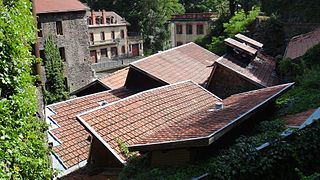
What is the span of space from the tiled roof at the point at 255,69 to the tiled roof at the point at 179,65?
1.60 m

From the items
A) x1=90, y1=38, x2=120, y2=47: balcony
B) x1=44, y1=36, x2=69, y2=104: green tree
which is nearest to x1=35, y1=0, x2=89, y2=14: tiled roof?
x1=44, y1=36, x2=69, y2=104: green tree

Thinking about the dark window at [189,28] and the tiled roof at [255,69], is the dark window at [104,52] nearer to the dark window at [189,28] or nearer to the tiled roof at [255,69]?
the dark window at [189,28]

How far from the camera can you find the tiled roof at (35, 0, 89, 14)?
29.8 meters

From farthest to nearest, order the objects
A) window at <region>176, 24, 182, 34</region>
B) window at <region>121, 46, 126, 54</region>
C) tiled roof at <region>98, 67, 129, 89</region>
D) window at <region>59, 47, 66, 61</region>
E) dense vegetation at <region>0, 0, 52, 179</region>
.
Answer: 1. window at <region>121, 46, 126, 54</region>
2. window at <region>176, 24, 182, 34</region>
3. window at <region>59, 47, 66, 61</region>
4. tiled roof at <region>98, 67, 129, 89</region>
5. dense vegetation at <region>0, 0, 52, 179</region>

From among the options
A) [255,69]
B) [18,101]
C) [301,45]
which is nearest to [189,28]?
[301,45]

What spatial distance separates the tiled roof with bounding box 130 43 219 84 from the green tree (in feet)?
41.7

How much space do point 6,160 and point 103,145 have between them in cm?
475

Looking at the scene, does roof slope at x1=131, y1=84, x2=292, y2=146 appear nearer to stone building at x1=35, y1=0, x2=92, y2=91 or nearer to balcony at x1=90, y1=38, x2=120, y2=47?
stone building at x1=35, y1=0, x2=92, y2=91

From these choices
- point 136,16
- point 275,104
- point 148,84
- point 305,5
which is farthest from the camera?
point 136,16

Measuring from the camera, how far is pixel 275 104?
12.6 m

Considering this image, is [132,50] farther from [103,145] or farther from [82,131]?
[103,145]

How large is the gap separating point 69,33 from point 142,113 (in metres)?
21.8

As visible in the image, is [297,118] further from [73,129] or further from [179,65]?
[179,65]

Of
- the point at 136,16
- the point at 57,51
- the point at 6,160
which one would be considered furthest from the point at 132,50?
the point at 6,160
